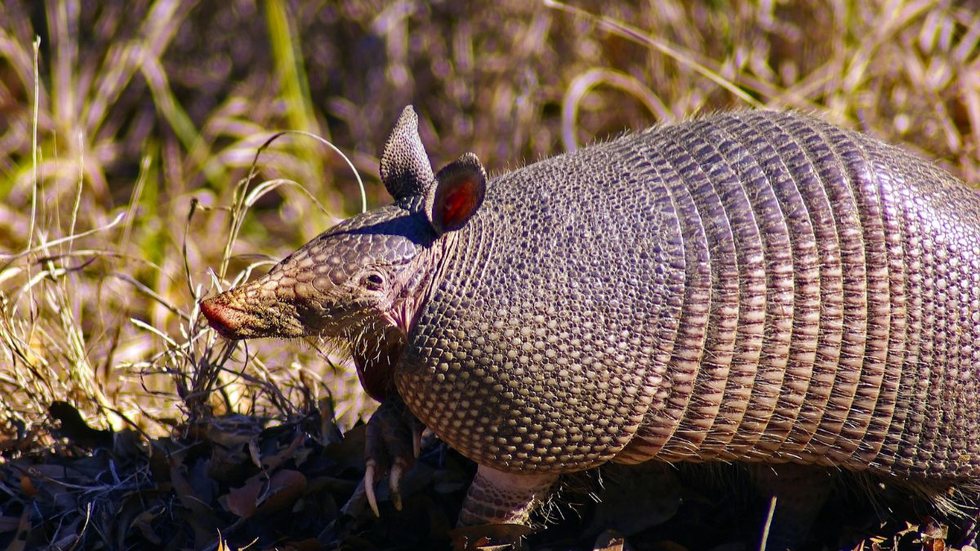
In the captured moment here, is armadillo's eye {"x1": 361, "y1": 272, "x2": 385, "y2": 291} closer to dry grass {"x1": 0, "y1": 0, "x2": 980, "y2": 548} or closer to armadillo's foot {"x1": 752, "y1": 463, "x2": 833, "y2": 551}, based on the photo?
armadillo's foot {"x1": 752, "y1": 463, "x2": 833, "y2": 551}

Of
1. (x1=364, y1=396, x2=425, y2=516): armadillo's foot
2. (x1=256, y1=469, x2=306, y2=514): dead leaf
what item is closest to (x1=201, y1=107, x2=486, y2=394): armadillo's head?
(x1=364, y1=396, x2=425, y2=516): armadillo's foot

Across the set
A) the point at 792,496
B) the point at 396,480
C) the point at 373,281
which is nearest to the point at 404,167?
the point at 373,281

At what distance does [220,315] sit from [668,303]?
1.26m

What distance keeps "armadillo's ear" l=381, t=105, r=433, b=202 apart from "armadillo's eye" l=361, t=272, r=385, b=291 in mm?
307

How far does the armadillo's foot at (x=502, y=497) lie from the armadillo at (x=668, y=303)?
0.07 m

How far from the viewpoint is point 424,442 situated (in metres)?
4.35

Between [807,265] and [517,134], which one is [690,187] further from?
[517,134]

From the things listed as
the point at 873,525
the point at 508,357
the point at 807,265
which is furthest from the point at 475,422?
the point at 873,525

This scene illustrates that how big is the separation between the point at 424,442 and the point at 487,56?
451cm

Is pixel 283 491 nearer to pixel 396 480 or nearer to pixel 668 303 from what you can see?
pixel 396 480

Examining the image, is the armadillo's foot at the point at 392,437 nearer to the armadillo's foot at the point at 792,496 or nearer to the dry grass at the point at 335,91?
the armadillo's foot at the point at 792,496

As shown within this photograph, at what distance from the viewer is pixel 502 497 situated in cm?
365

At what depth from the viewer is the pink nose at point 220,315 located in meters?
3.07

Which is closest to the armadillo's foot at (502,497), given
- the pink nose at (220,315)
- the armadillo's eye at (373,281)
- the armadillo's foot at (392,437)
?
the armadillo's foot at (392,437)
